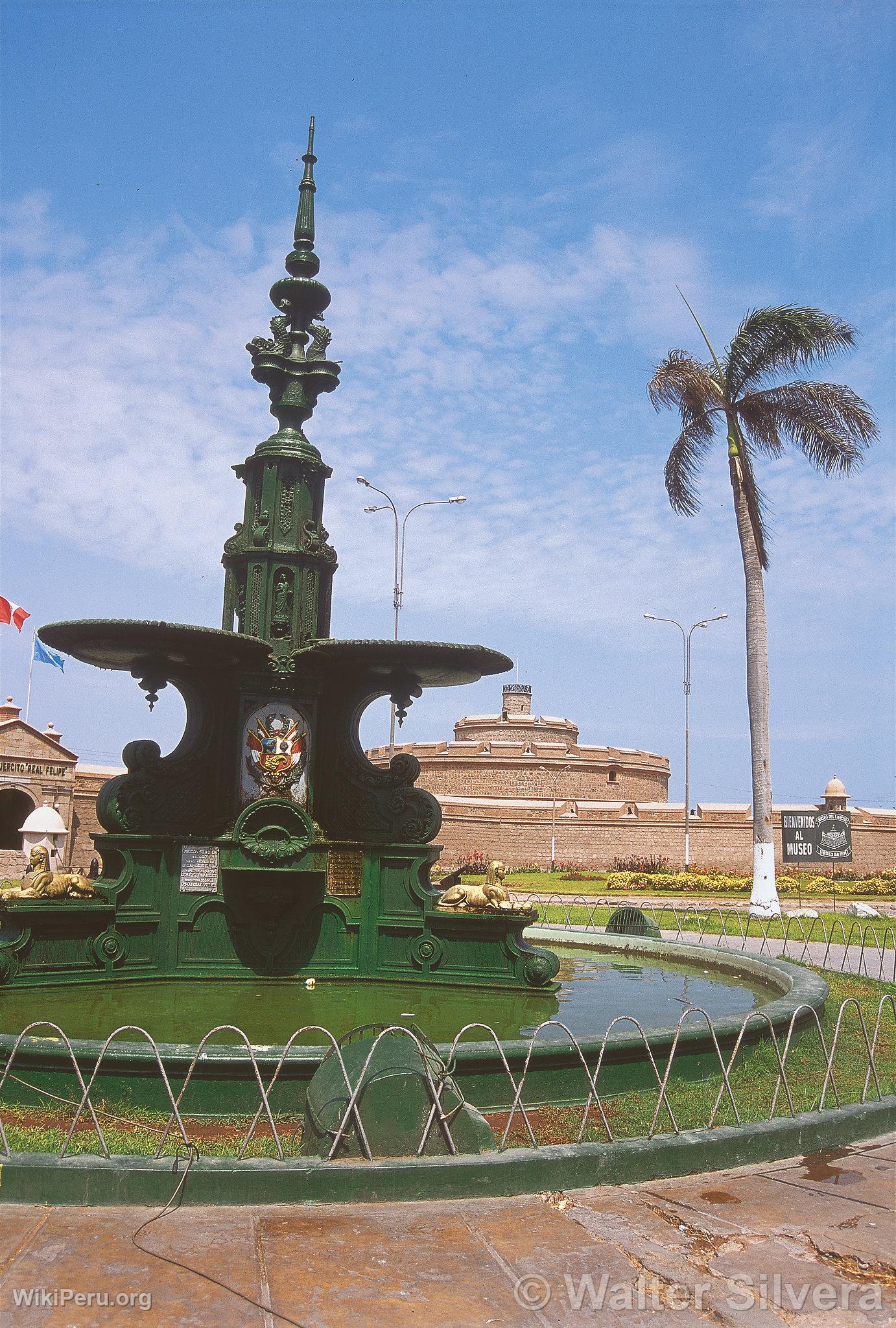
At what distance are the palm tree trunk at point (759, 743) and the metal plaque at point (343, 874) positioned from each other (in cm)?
1300

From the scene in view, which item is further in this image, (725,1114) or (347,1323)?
(725,1114)

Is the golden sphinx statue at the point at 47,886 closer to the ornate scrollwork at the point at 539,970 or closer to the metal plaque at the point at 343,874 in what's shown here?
the metal plaque at the point at 343,874

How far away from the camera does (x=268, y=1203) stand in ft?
14.0

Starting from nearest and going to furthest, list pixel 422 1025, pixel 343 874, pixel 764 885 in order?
pixel 422 1025
pixel 343 874
pixel 764 885

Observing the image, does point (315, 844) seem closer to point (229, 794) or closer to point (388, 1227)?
point (229, 794)

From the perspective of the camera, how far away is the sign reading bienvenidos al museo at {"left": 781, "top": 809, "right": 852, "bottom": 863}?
29.3m

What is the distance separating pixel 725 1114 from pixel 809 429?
18694 millimetres

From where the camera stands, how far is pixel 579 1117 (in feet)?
19.1

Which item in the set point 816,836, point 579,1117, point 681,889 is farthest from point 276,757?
point 681,889

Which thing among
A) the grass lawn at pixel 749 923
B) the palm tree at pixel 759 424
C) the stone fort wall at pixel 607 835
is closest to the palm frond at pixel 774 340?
the palm tree at pixel 759 424

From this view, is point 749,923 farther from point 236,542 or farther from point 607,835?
point 607,835

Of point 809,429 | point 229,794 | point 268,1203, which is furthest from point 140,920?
point 809,429

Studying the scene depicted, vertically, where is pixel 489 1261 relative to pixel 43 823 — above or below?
below

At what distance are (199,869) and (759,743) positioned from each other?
14.4 metres
